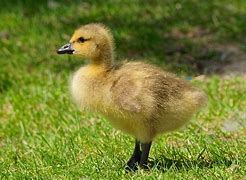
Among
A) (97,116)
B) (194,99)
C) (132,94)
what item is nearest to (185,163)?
(194,99)

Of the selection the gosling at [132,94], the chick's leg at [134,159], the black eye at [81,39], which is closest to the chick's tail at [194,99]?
the gosling at [132,94]

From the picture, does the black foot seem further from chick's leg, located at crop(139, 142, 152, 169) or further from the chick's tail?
the chick's tail

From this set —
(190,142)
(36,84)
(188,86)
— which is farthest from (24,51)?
(188,86)

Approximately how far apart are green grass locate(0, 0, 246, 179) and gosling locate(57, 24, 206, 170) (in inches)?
10.4

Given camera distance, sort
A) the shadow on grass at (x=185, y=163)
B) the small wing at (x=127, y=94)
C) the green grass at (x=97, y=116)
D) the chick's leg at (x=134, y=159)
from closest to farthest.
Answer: the small wing at (x=127, y=94) < the shadow on grass at (x=185, y=163) < the chick's leg at (x=134, y=159) < the green grass at (x=97, y=116)

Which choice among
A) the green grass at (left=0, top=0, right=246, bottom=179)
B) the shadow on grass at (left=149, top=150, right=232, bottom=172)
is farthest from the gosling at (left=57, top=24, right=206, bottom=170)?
the green grass at (left=0, top=0, right=246, bottom=179)

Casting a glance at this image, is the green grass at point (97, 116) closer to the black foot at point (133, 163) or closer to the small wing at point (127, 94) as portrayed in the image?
the black foot at point (133, 163)

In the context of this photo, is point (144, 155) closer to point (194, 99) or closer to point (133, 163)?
point (133, 163)

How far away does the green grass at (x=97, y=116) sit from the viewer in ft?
17.1

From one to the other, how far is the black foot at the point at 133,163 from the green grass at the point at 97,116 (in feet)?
0.21

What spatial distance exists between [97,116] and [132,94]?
2.13m

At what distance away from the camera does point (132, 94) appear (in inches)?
190

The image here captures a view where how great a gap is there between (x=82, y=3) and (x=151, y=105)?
6490mm

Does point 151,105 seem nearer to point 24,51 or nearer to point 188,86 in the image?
point 188,86
